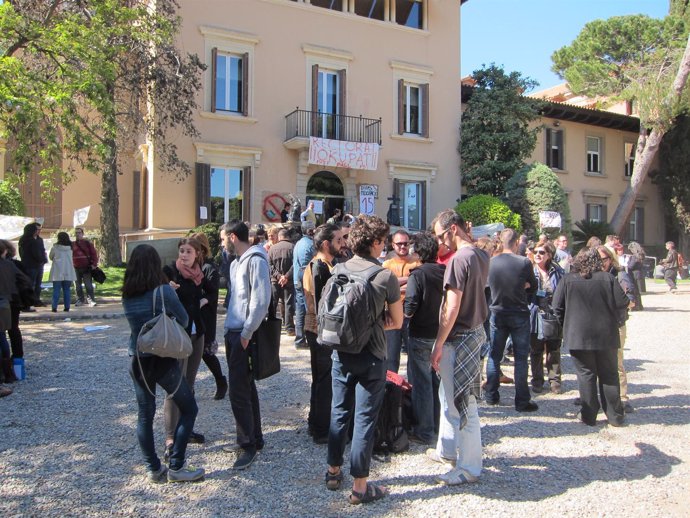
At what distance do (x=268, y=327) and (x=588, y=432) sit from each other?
2.99 m

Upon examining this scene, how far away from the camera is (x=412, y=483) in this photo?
13.0 feet

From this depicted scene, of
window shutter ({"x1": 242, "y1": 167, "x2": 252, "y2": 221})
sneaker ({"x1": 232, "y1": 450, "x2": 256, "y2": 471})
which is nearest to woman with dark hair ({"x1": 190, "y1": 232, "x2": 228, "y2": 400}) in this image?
sneaker ({"x1": 232, "y1": 450, "x2": 256, "y2": 471})

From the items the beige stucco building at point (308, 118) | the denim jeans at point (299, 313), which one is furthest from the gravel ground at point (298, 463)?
the beige stucco building at point (308, 118)

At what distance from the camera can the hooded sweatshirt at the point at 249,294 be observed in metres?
4.07

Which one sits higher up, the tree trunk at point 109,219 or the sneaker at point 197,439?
the tree trunk at point 109,219

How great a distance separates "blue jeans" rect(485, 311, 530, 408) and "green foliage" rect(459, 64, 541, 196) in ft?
53.4

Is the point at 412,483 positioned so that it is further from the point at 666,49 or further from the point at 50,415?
the point at 666,49

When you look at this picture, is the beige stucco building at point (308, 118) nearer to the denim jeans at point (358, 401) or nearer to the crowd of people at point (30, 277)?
the crowd of people at point (30, 277)

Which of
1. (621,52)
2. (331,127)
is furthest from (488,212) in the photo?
(621,52)

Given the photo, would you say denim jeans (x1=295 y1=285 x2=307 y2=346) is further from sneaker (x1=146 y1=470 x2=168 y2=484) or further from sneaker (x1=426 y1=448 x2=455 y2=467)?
sneaker (x1=146 y1=470 x2=168 y2=484)

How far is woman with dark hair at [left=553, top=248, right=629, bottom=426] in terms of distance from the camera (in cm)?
511

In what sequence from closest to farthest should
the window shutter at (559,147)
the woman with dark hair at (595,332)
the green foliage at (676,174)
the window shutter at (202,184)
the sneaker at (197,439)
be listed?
the sneaker at (197,439), the woman with dark hair at (595,332), the window shutter at (202,184), the window shutter at (559,147), the green foliage at (676,174)

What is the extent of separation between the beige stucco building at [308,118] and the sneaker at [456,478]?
14.5m

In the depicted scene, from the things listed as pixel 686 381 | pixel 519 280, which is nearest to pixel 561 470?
pixel 519 280
